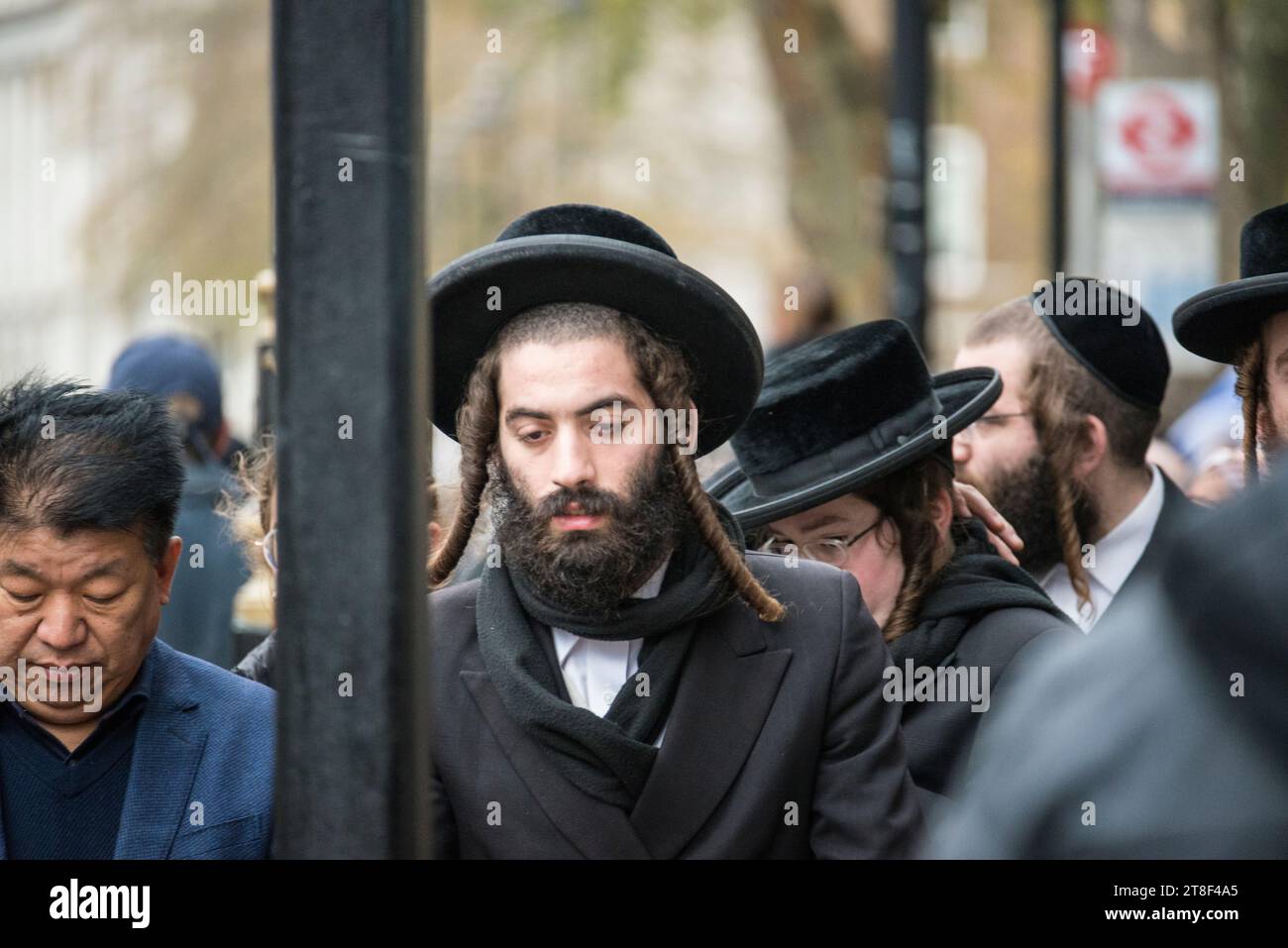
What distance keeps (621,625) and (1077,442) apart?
1.66 m

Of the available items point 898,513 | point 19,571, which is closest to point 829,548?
point 898,513

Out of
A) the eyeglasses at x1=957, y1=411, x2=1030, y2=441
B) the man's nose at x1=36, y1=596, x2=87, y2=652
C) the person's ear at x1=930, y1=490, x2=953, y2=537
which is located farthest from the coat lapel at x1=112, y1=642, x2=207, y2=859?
the eyeglasses at x1=957, y1=411, x2=1030, y2=441

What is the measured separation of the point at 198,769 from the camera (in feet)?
9.43

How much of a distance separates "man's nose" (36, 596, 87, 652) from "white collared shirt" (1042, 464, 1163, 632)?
220 cm

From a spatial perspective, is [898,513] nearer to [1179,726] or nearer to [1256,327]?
[1256,327]

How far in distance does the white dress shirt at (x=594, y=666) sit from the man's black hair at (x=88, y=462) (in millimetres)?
688

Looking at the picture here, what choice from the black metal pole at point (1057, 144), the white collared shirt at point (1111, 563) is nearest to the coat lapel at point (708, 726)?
the white collared shirt at point (1111, 563)

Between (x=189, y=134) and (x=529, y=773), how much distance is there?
25.6 meters

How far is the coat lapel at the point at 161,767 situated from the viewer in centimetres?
277

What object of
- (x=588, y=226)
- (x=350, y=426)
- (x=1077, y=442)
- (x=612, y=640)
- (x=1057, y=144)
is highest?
(x=1057, y=144)

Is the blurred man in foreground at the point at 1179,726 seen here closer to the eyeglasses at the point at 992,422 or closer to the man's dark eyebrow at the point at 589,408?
the man's dark eyebrow at the point at 589,408

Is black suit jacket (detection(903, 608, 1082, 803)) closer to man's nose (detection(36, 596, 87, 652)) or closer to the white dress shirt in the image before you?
the white dress shirt
